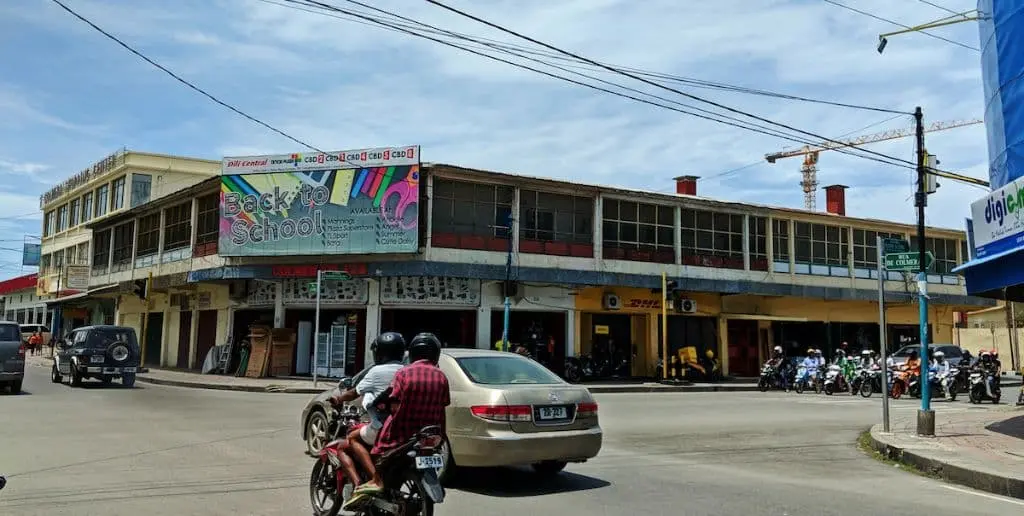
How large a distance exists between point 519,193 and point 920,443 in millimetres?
18642

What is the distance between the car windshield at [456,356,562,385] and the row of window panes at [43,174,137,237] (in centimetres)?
4591

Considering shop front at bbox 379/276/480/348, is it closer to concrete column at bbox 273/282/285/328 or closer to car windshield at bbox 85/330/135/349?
concrete column at bbox 273/282/285/328

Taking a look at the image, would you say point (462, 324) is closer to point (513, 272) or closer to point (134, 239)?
point (513, 272)

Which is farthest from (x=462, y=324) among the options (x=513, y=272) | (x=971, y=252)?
(x=971, y=252)

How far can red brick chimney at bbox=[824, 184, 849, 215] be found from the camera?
40750mm

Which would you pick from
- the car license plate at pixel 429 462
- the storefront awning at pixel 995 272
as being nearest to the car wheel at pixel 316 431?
the car license plate at pixel 429 462

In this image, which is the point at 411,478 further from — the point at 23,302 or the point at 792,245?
the point at 23,302

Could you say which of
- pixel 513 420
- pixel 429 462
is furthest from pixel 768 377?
pixel 429 462

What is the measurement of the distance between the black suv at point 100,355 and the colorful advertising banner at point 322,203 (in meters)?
5.89

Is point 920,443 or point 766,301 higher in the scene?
point 766,301

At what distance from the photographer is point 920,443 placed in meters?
11.9

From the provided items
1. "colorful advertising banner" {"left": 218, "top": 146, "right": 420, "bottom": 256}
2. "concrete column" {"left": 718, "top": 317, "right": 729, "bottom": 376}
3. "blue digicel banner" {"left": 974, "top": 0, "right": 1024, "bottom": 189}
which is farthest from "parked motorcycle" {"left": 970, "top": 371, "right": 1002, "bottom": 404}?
"colorful advertising banner" {"left": 218, "top": 146, "right": 420, "bottom": 256}

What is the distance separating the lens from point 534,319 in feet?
97.7

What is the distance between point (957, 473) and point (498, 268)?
754 inches
